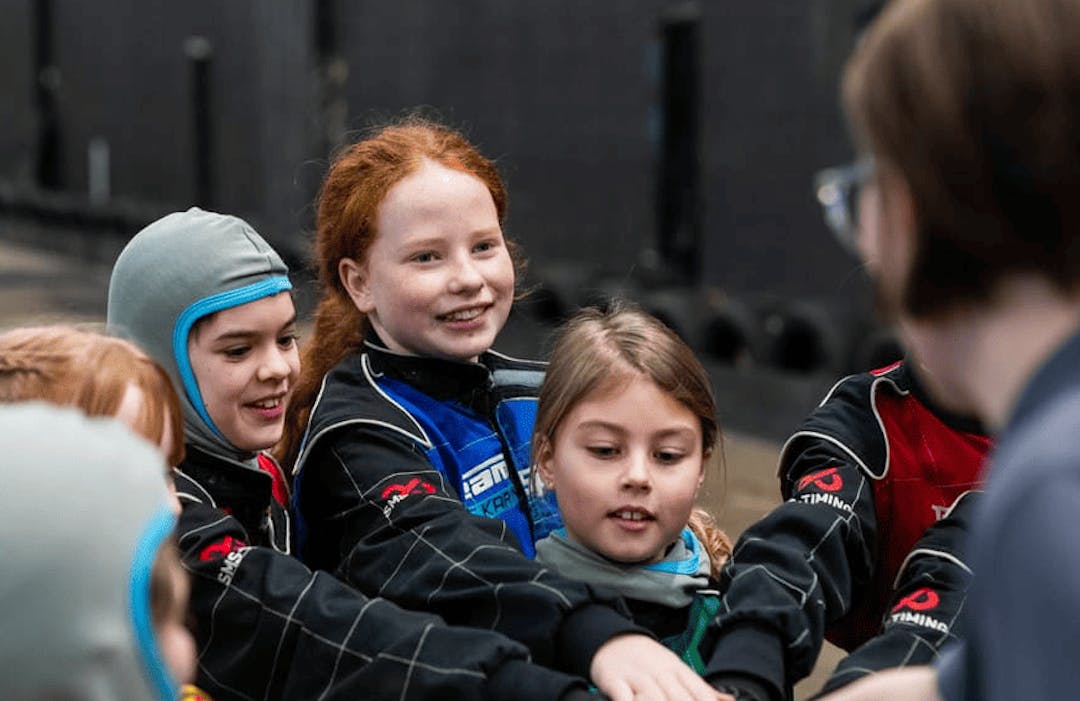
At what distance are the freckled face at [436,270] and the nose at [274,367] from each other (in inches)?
8.2

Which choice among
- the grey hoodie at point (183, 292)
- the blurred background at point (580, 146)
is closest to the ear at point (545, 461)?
the grey hoodie at point (183, 292)

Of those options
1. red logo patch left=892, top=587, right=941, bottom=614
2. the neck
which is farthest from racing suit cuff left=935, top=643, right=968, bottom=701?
red logo patch left=892, top=587, right=941, bottom=614

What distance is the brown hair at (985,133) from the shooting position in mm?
1373

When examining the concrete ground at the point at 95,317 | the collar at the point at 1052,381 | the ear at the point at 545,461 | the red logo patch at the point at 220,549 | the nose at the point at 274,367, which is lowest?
the concrete ground at the point at 95,317

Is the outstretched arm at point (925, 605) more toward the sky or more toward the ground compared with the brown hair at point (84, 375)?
more toward the ground

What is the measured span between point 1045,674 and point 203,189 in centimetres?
1515

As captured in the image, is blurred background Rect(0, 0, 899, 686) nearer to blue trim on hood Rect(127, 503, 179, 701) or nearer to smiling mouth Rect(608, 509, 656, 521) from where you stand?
smiling mouth Rect(608, 509, 656, 521)

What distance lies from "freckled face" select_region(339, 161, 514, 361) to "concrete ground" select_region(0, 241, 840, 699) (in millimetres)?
490

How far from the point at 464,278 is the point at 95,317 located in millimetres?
9186

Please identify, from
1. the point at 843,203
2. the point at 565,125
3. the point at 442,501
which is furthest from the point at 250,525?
the point at 565,125

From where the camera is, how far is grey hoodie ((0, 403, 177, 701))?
1.49 meters

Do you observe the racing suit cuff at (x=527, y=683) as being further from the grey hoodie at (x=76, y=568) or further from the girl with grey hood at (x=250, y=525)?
the grey hoodie at (x=76, y=568)

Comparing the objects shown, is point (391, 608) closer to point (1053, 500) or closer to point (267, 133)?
point (1053, 500)

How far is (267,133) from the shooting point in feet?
49.3
